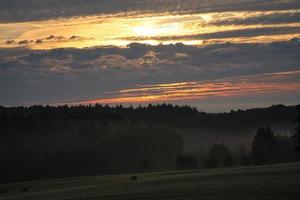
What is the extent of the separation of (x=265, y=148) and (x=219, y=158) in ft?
70.8

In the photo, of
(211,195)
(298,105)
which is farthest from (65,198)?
(298,105)

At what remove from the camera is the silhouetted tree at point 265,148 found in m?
122

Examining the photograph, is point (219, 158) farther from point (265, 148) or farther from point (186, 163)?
point (265, 148)

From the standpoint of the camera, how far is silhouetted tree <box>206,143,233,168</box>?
457 ft

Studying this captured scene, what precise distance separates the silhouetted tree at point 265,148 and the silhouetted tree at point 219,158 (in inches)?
428

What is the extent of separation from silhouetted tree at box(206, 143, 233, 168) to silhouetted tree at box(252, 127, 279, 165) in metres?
10.9

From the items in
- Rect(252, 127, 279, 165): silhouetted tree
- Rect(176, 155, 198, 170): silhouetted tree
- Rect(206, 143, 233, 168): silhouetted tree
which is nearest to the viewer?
Rect(252, 127, 279, 165): silhouetted tree

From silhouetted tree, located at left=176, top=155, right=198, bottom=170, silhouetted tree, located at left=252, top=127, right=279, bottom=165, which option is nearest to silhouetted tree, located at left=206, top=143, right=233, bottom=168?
silhouetted tree, located at left=252, top=127, right=279, bottom=165

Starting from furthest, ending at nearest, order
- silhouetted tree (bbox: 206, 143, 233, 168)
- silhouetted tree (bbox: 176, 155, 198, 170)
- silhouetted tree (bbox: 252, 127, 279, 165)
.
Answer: silhouetted tree (bbox: 176, 155, 198, 170)
silhouetted tree (bbox: 206, 143, 233, 168)
silhouetted tree (bbox: 252, 127, 279, 165)

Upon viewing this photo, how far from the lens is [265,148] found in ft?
423

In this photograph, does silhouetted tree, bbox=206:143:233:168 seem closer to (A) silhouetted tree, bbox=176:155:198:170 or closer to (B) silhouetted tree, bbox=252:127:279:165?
(B) silhouetted tree, bbox=252:127:279:165

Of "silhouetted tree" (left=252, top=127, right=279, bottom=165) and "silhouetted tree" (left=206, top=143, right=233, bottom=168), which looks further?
"silhouetted tree" (left=206, top=143, right=233, bottom=168)

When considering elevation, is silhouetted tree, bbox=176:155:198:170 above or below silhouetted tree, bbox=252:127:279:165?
below

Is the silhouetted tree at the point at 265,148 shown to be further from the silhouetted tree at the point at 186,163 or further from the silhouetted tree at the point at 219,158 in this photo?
the silhouetted tree at the point at 186,163
